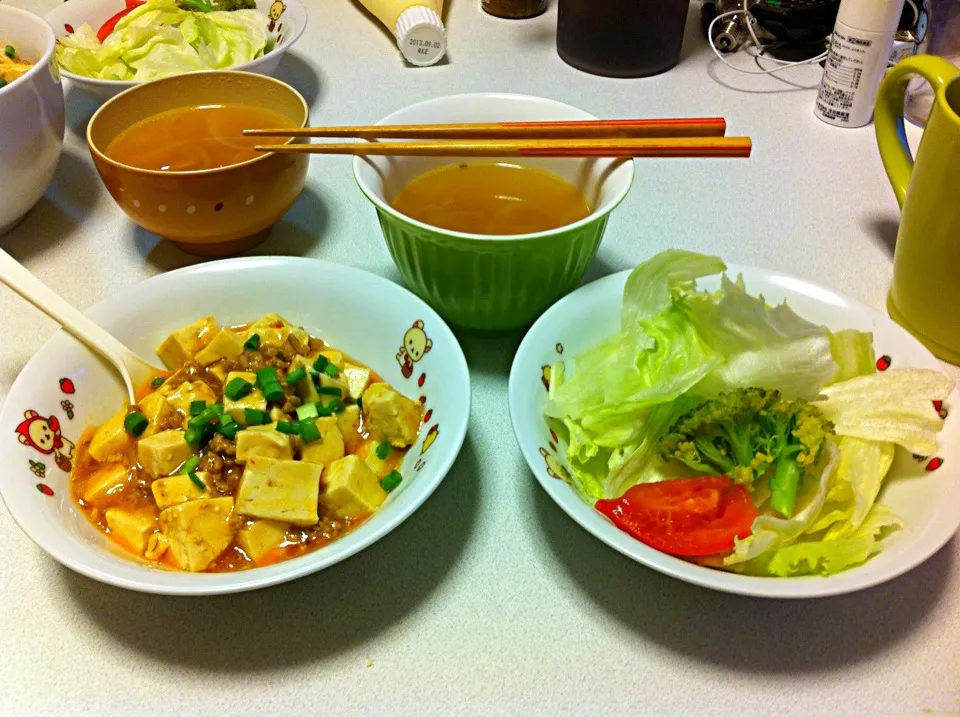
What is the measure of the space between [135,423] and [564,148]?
714mm

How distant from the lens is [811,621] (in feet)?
2.94

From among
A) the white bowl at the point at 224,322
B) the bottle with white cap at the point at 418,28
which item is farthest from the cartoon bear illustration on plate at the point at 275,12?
the white bowl at the point at 224,322

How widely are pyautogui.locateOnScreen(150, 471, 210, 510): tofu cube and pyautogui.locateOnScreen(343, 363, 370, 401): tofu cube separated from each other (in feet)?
0.83

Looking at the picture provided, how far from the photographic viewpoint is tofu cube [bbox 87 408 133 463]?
101cm

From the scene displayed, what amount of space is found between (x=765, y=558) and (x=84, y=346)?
0.95 meters

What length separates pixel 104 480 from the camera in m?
0.98

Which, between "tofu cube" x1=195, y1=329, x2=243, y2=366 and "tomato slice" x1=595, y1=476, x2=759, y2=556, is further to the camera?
"tofu cube" x1=195, y1=329, x2=243, y2=366

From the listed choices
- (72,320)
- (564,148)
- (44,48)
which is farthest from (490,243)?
(44,48)

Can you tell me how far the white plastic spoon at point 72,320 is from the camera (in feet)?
3.47

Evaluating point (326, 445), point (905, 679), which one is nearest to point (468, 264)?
point (326, 445)

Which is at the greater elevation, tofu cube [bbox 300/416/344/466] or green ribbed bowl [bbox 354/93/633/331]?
green ribbed bowl [bbox 354/93/633/331]

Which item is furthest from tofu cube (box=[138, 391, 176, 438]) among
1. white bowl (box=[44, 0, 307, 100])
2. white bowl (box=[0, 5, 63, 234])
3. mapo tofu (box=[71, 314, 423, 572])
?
white bowl (box=[44, 0, 307, 100])

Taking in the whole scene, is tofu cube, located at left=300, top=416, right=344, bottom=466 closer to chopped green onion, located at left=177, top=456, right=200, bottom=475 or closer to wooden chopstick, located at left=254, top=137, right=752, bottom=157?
chopped green onion, located at left=177, top=456, right=200, bottom=475

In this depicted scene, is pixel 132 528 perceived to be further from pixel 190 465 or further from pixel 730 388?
pixel 730 388
